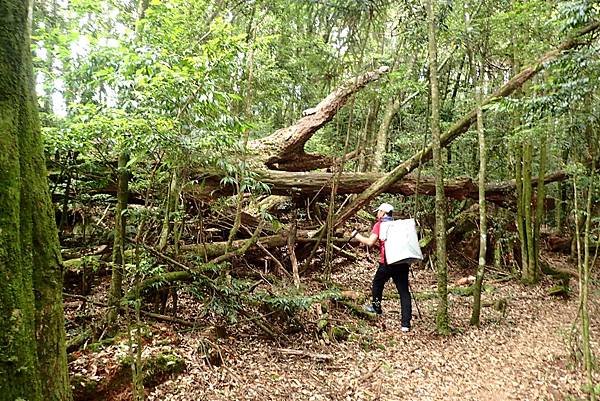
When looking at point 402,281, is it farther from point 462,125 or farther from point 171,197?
point 171,197

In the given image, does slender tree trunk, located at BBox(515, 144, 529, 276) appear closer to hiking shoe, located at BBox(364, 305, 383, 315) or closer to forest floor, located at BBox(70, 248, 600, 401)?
Answer: forest floor, located at BBox(70, 248, 600, 401)

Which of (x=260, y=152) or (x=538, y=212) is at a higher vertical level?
(x=260, y=152)

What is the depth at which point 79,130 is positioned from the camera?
3928 millimetres

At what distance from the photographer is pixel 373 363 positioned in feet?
18.8

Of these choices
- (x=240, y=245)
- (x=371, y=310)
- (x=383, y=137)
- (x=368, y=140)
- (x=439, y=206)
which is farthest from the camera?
(x=368, y=140)

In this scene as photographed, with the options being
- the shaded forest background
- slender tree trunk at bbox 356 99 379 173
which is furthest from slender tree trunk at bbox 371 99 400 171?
slender tree trunk at bbox 356 99 379 173

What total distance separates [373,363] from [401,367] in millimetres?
368

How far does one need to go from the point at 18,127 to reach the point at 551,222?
19516 millimetres

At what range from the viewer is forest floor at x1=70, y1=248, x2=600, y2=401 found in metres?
4.50

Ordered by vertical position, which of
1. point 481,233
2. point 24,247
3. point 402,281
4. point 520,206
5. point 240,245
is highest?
point 24,247

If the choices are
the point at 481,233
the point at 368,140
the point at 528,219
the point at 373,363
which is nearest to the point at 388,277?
the point at 481,233

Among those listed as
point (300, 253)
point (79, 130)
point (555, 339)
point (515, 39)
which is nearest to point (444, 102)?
point (515, 39)

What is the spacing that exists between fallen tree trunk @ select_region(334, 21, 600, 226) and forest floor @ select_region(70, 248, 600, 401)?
7.95ft

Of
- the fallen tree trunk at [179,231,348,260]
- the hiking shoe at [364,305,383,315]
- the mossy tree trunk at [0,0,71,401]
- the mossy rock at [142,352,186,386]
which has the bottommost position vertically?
the hiking shoe at [364,305,383,315]
